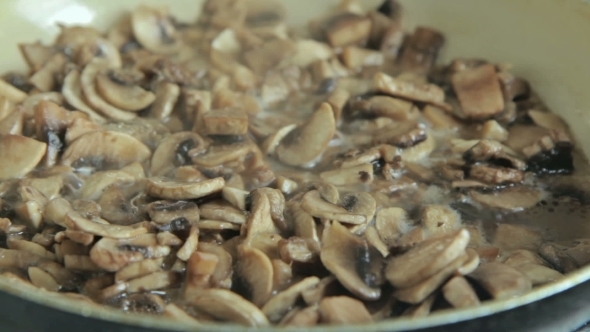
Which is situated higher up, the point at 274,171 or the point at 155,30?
the point at 155,30

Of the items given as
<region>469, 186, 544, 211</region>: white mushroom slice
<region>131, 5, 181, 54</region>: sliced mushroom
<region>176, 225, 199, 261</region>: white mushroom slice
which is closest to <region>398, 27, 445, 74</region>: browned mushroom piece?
<region>469, 186, 544, 211</region>: white mushroom slice

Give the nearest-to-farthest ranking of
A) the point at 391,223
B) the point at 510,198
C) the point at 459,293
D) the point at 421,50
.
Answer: the point at 459,293 → the point at 391,223 → the point at 510,198 → the point at 421,50

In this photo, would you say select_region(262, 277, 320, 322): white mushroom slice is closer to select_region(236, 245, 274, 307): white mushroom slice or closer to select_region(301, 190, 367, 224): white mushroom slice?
select_region(236, 245, 274, 307): white mushroom slice

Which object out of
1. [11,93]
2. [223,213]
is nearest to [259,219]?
[223,213]

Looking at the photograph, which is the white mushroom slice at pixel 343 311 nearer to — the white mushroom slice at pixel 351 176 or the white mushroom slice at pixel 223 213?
the white mushroom slice at pixel 223 213

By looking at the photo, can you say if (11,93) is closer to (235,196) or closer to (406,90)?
(235,196)

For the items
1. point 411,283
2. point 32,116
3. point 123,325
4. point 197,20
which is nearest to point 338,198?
point 411,283

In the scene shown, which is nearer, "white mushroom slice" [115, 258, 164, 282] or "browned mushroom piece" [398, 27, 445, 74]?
"white mushroom slice" [115, 258, 164, 282]
